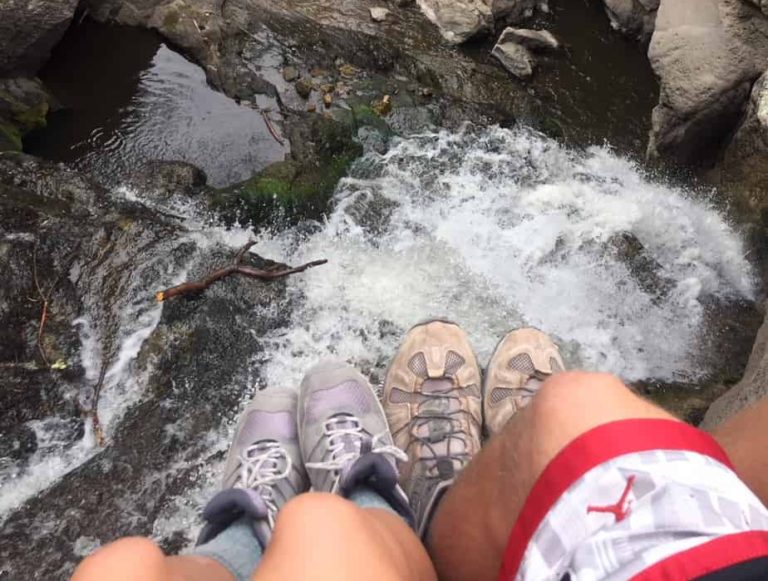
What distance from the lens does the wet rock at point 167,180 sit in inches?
162

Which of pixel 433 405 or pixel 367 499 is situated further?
pixel 433 405

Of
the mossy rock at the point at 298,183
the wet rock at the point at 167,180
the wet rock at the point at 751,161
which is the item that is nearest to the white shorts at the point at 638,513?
the mossy rock at the point at 298,183

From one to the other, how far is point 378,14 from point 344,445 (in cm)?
502

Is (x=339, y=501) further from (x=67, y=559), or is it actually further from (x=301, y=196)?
(x=301, y=196)

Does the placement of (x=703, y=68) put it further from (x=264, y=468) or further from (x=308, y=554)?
(x=308, y=554)

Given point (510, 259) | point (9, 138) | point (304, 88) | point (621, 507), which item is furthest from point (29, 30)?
point (621, 507)

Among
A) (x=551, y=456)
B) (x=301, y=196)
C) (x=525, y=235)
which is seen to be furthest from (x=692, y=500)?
(x=301, y=196)

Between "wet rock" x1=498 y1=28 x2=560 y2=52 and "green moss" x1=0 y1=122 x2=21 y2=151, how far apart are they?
407 cm

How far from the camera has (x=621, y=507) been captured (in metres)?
1.11

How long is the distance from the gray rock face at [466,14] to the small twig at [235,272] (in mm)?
3400

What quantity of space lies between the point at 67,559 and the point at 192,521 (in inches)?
17.5

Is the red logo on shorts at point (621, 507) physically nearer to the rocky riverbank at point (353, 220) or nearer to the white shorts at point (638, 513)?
the white shorts at point (638, 513)

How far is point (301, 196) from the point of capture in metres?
4.12

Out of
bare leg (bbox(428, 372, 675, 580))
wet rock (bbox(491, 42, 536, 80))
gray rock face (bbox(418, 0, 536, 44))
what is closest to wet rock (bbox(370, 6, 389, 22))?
gray rock face (bbox(418, 0, 536, 44))
